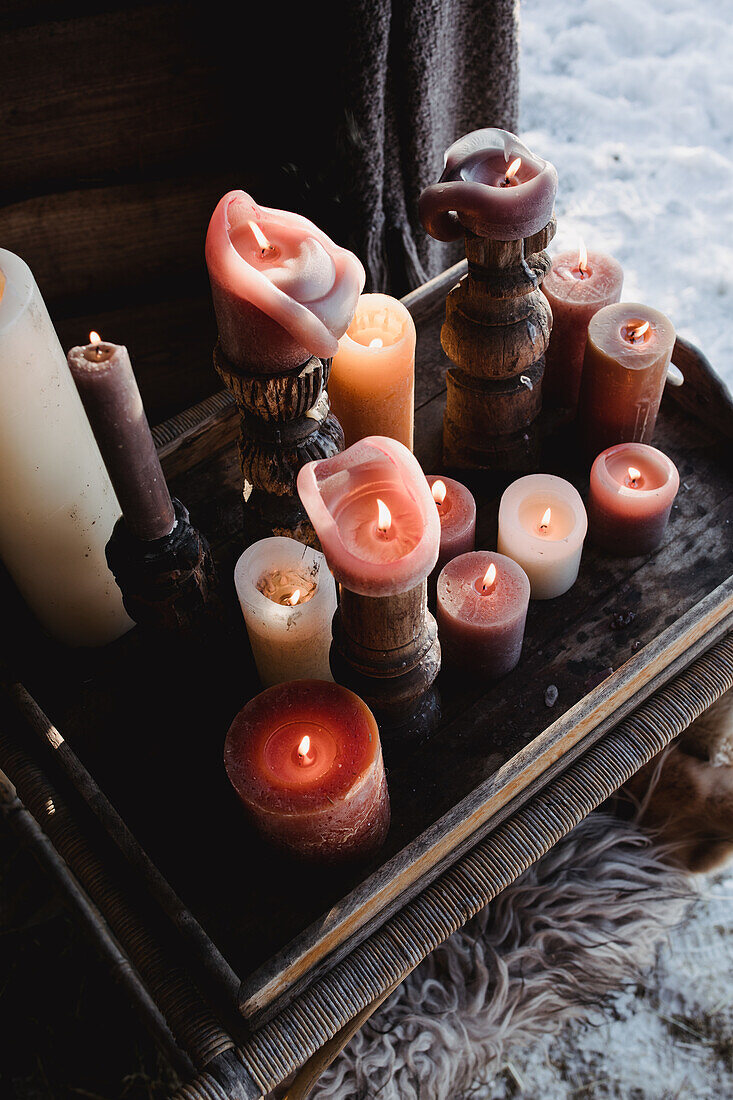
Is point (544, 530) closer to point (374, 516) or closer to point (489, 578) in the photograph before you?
point (489, 578)

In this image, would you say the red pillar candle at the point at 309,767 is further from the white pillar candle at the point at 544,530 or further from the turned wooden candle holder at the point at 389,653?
the white pillar candle at the point at 544,530

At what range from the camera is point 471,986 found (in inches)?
30.9

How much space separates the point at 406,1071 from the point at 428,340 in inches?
24.6

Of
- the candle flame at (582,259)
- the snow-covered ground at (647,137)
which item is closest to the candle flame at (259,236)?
the candle flame at (582,259)

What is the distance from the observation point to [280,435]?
0.60 metres

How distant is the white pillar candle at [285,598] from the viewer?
61 cm

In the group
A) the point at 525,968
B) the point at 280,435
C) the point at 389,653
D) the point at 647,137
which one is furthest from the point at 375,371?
the point at 647,137

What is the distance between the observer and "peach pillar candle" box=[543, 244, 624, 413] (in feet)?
2.58

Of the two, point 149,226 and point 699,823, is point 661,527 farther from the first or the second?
point 149,226

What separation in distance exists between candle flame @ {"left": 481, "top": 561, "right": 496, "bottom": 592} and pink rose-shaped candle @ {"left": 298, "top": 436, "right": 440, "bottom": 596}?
15 centimetres

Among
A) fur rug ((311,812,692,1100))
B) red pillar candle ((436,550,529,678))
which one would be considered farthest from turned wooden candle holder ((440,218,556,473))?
fur rug ((311,812,692,1100))

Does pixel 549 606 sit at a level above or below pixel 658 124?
above

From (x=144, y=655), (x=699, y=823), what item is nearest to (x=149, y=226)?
(x=144, y=655)

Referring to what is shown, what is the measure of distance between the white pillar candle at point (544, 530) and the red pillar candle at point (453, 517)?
0.02 m
